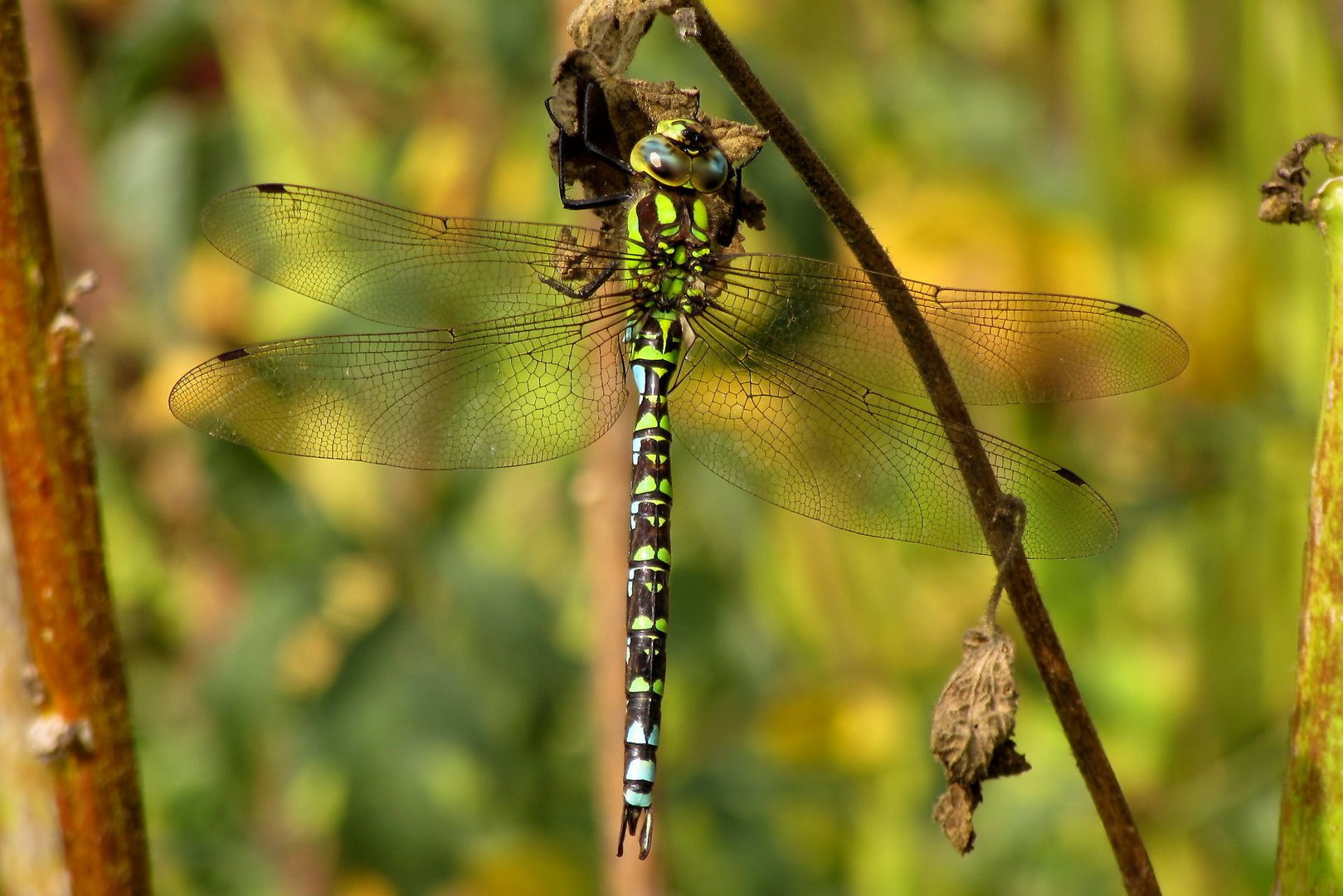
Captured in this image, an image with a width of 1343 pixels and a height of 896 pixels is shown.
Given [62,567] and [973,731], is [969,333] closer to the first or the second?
[973,731]

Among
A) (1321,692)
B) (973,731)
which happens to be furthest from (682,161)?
(1321,692)

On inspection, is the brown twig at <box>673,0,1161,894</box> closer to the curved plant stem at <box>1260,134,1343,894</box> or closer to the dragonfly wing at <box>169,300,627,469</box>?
the curved plant stem at <box>1260,134,1343,894</box>

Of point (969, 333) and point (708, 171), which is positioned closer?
point (708, 171)

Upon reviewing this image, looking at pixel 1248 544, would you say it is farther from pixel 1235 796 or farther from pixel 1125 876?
pixel 1125 876

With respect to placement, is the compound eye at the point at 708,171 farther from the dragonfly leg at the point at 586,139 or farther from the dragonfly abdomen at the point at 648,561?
the dragonfly abdomen at the point at 648,561

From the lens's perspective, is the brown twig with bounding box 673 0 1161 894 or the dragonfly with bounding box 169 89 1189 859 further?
the dragonfly with bounding box 169 89 1189 859

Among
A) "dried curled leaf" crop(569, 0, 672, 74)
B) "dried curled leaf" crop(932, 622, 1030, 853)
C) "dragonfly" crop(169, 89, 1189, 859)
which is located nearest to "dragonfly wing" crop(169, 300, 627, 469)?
"dragonfly" crop(169, 89, 1189, 859)
